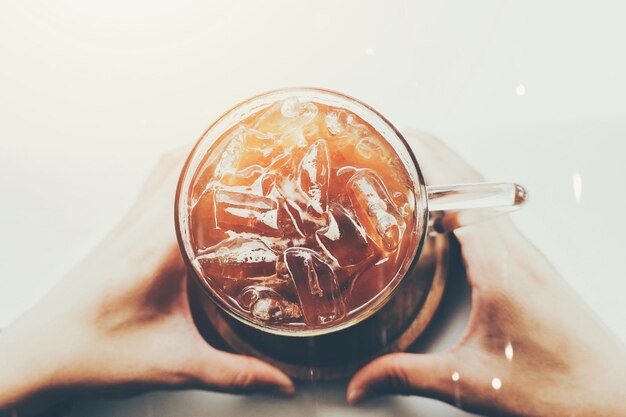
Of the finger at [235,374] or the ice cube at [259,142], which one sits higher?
the ice cube at [259,142]

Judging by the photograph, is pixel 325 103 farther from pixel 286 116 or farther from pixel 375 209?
pixel 375 209

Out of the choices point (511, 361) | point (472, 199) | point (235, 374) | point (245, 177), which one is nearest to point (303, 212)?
point (245, 177)

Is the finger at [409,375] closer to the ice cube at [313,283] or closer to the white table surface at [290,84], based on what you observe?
the ice cube at [313,283]

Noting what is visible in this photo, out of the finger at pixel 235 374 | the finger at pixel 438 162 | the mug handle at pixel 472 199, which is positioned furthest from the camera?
the finger at pixel 438 162

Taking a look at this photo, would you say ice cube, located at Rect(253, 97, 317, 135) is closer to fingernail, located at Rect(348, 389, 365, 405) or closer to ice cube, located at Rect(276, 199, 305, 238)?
ice cube, located at Rect(276, 199, 305, 238)

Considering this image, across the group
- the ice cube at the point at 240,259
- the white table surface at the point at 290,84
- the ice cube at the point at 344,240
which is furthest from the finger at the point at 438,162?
the ice cube at the point at 240,259

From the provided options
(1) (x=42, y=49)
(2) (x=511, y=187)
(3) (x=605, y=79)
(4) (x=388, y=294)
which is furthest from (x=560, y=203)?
(1) (x=42, y=49)
